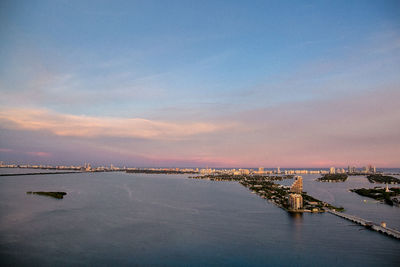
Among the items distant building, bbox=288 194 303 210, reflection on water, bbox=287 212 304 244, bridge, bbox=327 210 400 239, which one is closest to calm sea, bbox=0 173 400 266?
reflection on water, bbox=287 212 304 244

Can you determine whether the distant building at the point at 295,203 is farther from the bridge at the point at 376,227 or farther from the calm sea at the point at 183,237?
the bridge at the point at 376,227

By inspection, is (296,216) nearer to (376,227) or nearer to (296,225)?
(296,225)

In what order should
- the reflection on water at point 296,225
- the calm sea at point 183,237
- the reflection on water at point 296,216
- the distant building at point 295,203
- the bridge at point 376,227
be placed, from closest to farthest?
the calm sea at point 183,237 < the reflection on water at point 296,225 < the bridge at point 376,227 < the reflection on water at point 296,216 < the distant building at point 295,203

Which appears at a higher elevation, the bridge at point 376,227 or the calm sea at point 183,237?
the bridge at point 376,227

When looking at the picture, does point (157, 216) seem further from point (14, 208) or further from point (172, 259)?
point (14, 208)

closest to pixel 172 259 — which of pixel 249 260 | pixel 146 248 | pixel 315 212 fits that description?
pixel 146 248

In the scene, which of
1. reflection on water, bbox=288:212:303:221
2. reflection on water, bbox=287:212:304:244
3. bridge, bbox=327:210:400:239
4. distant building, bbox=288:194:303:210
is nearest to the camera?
reflection on water, bbox=287:212:304:244

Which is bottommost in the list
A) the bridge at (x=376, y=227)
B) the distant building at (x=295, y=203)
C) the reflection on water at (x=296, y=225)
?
the reflection on water at (x=296, y=225)

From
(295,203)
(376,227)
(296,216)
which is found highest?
(295,203)

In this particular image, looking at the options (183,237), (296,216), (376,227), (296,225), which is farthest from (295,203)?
(183,237)

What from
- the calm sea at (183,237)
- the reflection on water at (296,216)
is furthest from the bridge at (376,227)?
the reflection on water at (296,216)

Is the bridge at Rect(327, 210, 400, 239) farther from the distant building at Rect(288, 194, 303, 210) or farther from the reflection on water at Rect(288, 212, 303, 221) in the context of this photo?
the distant building at Rect(288, 194, 303, 210)

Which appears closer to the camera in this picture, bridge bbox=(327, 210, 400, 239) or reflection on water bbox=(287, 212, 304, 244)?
reflection on water bbox=(287, 212, 304, 244)

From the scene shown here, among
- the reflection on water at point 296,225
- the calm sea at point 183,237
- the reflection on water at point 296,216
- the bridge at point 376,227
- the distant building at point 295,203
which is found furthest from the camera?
the distant building at point 295,203
